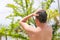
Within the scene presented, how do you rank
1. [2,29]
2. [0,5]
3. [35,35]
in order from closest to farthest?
[35,35] < [2,29] < [0,5]

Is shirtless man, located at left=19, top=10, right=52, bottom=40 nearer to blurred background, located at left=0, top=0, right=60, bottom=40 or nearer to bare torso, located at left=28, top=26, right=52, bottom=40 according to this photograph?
bare torso, located at left=28, top=26, right=52, bottom=40

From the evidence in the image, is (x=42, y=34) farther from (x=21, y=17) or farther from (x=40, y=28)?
(x=21, y=17)

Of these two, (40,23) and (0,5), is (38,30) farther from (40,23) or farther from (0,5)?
(0,5)

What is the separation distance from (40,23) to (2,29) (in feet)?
6.89

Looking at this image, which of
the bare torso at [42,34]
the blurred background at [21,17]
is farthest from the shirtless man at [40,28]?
the blurred background at [21,17]

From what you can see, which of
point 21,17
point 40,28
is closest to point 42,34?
point 40,28

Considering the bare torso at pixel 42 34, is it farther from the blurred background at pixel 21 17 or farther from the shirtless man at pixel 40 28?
the blurred background at pixel 21 17

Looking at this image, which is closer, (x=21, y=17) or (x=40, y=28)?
(x=40, y=28)

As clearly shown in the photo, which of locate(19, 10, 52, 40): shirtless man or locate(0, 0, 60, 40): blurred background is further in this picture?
locate(0, 0, 60, 40): blurred background

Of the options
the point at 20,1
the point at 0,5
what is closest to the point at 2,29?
the point at 20,1

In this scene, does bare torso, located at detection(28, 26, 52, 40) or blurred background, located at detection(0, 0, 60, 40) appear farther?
blurred background, located at detection(0, 0, 60, 40)

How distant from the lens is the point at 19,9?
4188 mm

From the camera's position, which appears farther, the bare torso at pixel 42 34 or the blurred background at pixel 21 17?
the blurred background at pixel 21 17

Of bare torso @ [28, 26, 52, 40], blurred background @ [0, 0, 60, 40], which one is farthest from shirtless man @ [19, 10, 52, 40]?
blurred background @ [0, 0, 60, 40]
